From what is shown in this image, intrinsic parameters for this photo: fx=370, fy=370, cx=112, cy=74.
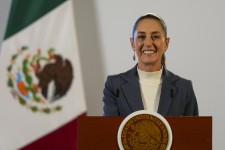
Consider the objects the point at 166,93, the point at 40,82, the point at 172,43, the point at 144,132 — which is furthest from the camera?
the point at 172,43

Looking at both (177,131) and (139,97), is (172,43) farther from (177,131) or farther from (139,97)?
(177,131)

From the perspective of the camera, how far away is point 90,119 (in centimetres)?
129

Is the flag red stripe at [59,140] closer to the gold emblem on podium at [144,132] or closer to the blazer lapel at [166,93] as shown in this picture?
the blazer lapel at [166,93]

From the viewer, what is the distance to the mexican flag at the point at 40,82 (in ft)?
8.55

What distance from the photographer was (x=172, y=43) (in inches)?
108

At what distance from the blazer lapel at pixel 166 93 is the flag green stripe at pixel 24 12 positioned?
4.69 feet

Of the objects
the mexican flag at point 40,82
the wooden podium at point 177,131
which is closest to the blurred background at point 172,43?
the mexican flag at point 40,82

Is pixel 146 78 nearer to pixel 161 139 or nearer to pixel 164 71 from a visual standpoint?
pixel 164 71

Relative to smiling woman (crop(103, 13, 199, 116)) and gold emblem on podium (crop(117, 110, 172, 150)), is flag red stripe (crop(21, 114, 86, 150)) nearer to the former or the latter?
smiling woman (crop(103, 13, 199, 116))

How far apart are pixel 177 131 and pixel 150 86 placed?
1.00 ft

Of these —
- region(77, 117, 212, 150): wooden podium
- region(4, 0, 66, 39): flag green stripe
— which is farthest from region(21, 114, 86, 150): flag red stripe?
region(77, 117, 212, 150): wooden podium

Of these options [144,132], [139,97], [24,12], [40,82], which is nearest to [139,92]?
[139,97]

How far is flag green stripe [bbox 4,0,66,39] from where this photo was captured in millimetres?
2678

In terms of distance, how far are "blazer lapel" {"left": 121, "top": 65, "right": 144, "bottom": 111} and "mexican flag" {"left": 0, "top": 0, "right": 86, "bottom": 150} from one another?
3.59ft
